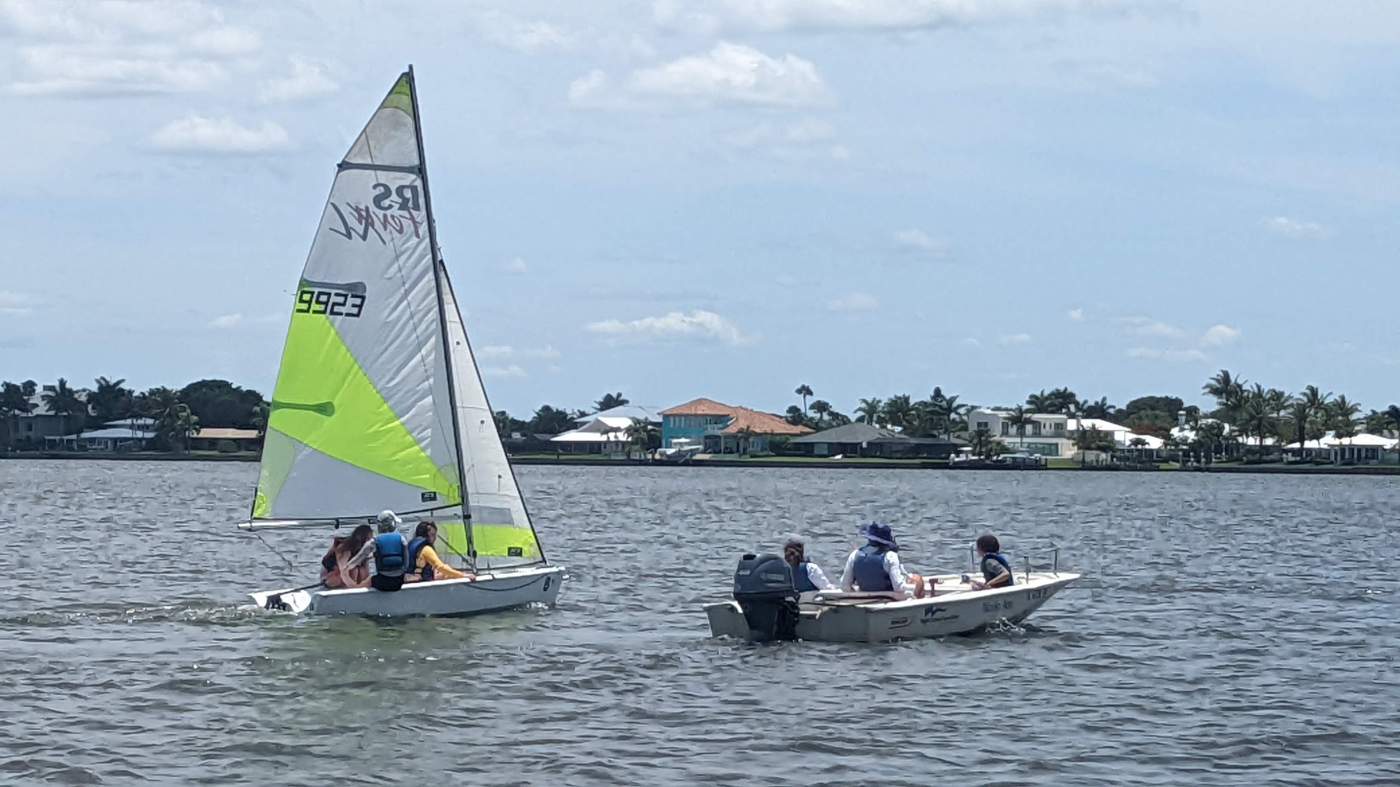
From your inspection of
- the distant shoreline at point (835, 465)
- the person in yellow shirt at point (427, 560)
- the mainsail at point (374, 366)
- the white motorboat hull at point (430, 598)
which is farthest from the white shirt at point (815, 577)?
the distant shoreline at point (835, 465)

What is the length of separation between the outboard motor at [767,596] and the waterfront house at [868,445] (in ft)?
516

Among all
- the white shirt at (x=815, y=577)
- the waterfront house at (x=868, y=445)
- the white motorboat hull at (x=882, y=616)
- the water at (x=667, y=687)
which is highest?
the waterfront house at (x=868, y=445)

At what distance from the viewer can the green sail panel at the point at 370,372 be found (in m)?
29.0

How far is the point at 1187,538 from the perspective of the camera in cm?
5931

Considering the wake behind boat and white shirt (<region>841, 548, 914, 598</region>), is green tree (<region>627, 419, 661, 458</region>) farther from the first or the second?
white shirt (<region>841, 548, 914, 598</region>)

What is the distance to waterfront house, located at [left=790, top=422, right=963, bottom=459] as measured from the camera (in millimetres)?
183750

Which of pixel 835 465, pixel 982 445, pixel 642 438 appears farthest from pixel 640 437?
pixel 982 445

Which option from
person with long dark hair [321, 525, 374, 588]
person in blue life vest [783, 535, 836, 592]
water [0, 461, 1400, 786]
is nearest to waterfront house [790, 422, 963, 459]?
water [0, 461, 1400, 786]

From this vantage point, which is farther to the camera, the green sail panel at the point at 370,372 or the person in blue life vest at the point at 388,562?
the green sail panel at the point at 370,372

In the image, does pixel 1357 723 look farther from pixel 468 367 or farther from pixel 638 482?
pixel 638 482

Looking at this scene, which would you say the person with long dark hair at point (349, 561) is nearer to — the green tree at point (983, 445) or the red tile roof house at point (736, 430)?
the green tree at point (983, 445)

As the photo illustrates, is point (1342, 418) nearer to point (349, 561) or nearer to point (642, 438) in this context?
point (642, 438)

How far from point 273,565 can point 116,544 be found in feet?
29.6

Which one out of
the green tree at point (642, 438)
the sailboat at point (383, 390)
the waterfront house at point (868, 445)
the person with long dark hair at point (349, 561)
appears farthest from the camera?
the green tree at point (642, 438)
